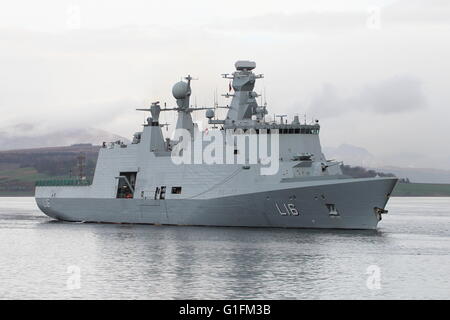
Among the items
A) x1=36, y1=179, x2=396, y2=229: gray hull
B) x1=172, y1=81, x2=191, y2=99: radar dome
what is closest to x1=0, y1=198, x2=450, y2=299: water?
x1=36, y1=179, x2=396, y2=229: gray hull

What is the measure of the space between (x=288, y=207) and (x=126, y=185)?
43.5 feet

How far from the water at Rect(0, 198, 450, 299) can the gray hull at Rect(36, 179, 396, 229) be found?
582 mm

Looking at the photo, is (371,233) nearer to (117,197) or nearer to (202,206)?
(202,206)

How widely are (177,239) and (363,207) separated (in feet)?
31.8

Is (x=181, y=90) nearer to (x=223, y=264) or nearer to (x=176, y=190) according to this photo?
(x=176, y=190)

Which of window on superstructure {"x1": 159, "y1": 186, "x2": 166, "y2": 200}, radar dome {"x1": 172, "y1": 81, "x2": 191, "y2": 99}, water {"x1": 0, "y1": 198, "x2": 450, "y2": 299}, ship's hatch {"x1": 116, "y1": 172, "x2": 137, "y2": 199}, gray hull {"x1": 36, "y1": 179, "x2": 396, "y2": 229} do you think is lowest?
water {"x1": 0, "y1": 198, "x2": 450, "y2": 299}

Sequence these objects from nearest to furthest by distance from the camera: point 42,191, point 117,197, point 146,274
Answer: point 146,274, point 117,197, point 42,191

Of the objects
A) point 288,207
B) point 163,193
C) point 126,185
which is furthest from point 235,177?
point 126,185

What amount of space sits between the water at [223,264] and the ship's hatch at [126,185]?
3.79m

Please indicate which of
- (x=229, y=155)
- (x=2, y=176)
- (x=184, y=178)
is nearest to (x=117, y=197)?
(x=184, y=178)

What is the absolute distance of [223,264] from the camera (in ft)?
112

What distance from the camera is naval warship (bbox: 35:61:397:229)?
44562 millimetres

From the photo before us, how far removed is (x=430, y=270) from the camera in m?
32.8

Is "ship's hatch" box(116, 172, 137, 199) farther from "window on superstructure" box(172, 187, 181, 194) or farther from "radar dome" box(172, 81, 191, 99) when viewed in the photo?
"radar dome" box(172, 81, 191, 99)
